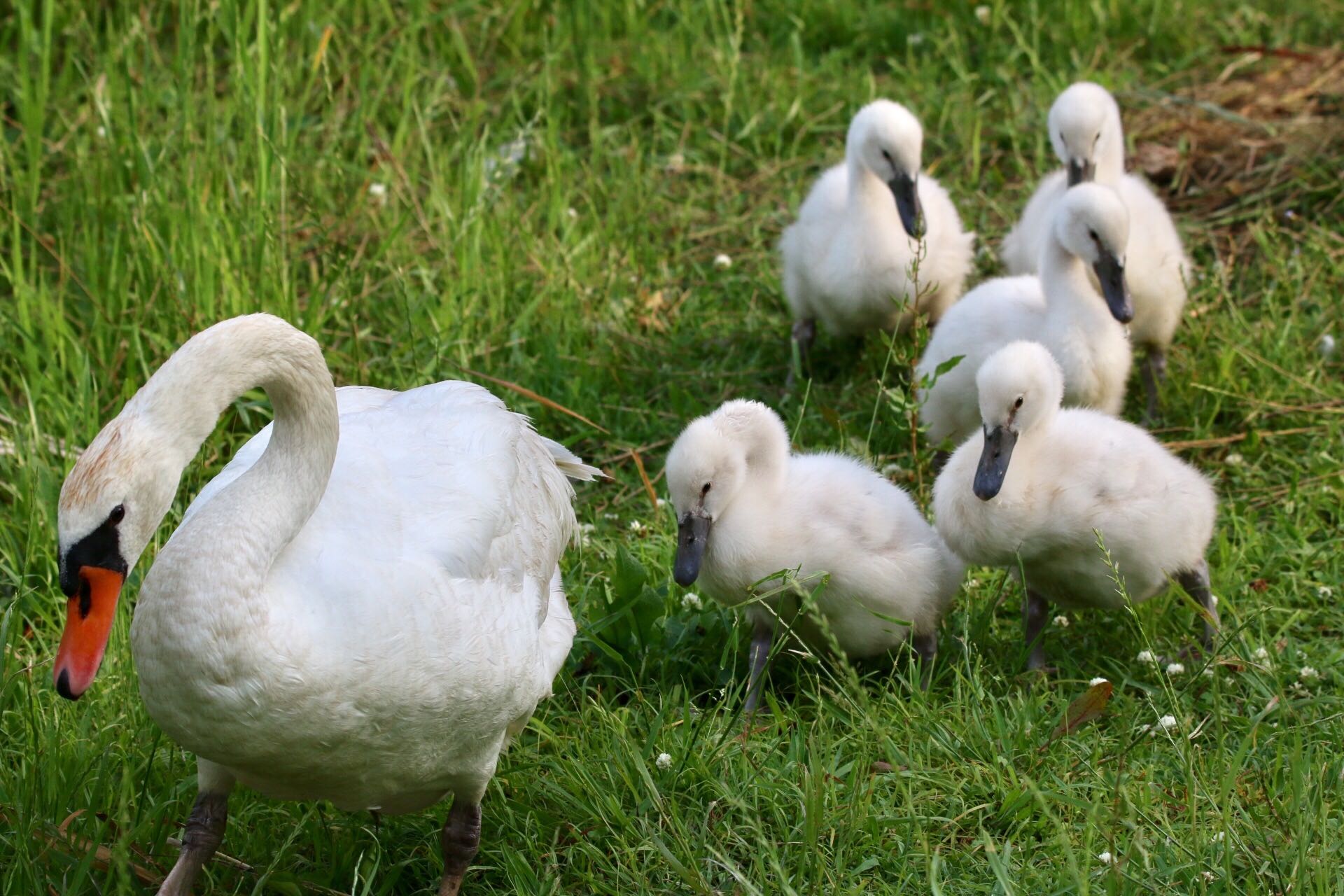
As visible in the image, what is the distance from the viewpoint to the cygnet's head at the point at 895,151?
5328mm

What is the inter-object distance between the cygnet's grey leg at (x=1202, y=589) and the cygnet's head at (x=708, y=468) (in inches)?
46.1

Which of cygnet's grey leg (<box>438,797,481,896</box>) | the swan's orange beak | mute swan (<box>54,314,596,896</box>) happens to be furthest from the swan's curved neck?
cygnet's grey leg (<box>438,797,481,896</box>)

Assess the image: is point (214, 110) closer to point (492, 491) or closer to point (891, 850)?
point (492, 491)

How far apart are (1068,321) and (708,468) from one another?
5.07ft

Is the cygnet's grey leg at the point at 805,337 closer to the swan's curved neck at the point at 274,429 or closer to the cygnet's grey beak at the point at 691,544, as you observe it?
the cygnet's grey beak at the point at 691,544

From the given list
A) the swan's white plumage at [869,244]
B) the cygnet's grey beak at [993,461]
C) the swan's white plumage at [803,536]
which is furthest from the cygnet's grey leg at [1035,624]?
the swan's white plumage at [869,244]

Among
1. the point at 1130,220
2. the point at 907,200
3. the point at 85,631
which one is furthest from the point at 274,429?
the point at 1130,220

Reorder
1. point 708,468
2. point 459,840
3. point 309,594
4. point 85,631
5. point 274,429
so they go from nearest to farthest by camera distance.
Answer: point 85,631, point 309,594, point 274,429, point 459,840, point 708,468

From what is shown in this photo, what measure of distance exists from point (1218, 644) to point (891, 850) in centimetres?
124

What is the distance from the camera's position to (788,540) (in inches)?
154

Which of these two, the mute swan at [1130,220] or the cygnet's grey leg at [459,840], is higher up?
the mute swan at [1130,220]

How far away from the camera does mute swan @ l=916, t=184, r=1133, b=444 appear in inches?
188

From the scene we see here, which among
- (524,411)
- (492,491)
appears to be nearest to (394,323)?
(524,411)

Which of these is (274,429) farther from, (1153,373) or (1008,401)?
(1153,373)
